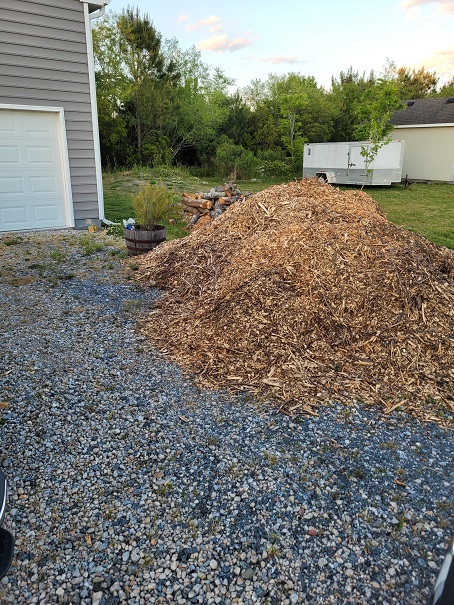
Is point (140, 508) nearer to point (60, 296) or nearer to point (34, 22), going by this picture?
point (60, 296)

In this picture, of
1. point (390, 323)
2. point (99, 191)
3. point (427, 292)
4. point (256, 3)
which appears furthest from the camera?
point (256, 3)

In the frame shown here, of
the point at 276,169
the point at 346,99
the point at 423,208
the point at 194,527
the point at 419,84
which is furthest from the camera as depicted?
the point at 419,84

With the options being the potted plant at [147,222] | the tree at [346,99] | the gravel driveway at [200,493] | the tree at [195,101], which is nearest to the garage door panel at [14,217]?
the potted plant at [147,222]

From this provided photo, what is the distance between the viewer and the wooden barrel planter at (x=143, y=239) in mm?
6629

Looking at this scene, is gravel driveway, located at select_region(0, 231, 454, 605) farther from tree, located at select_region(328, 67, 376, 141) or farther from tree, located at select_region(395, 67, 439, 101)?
tree, located at select_region(395, 67, 439, 101)

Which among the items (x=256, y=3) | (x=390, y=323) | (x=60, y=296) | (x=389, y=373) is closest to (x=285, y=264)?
(x=390, y=323)

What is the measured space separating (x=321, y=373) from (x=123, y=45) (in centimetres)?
2113

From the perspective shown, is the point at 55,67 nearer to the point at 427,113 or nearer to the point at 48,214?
the point at 48,214

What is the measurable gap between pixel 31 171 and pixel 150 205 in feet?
8.92

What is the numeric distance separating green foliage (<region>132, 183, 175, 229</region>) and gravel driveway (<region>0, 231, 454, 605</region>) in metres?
3.66

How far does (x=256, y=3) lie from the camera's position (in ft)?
30.9

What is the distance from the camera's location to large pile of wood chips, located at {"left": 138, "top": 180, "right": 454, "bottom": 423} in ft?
10.7

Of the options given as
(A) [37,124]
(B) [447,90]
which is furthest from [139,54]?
(B) [447,90]

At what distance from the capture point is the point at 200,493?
A: 87.2 inches
